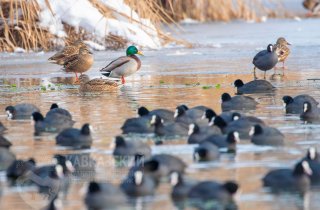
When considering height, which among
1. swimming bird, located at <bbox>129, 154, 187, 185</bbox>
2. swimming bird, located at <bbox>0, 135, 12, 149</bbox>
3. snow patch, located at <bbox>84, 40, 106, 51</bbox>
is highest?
snow patch, located at <bbox>84, 40, 106, 51</bbox>

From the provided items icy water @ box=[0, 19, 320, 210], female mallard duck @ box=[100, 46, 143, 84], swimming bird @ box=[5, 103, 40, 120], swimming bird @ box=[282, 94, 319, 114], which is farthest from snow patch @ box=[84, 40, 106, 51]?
swimming bird @ box=[282, 94, 319, 114]

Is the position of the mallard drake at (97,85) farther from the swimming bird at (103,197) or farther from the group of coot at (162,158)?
the swimming bird at (103,197)

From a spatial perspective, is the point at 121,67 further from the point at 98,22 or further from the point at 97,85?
the point at 98,22

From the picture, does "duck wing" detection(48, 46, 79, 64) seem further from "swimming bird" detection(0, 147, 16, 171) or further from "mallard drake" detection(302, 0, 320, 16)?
"mallard drake" detection(302, 0, 320, 16)

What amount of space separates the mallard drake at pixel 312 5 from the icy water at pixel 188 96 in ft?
10.7

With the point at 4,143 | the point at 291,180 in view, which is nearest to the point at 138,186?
the point at 291,180

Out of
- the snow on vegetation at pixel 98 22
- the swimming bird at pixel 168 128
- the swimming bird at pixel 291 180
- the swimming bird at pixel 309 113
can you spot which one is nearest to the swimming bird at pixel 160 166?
the swimming bird at pixel 291 180

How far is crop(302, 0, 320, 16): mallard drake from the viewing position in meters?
33.0

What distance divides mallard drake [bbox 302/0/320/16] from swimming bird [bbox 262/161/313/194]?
82.2 feet

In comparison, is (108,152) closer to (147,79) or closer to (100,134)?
(100,134)

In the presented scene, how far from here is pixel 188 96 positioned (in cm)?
1514

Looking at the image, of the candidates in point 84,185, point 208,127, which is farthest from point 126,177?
point 208,127

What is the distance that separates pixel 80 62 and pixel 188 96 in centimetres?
402

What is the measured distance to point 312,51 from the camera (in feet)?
70.8
